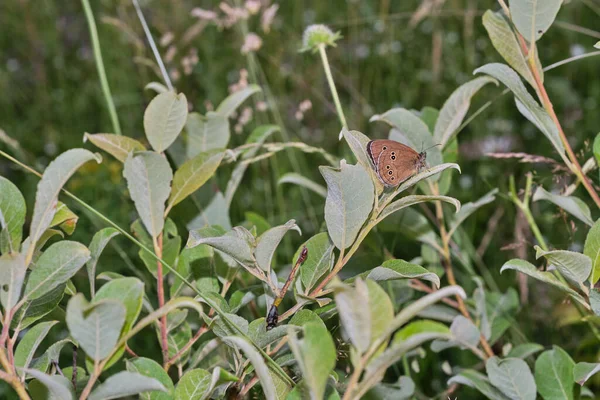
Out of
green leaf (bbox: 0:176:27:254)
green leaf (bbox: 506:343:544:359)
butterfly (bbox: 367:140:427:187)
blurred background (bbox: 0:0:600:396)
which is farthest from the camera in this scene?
blurred background (bbox: 0:0:600:396)

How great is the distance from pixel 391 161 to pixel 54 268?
37 cm

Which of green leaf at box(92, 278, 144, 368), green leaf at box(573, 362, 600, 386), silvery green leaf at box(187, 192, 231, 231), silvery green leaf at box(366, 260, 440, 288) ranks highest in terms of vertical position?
green leaf at box(92, 278, 144, 368)

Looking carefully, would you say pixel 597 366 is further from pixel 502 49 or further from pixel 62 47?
pixel 62 47

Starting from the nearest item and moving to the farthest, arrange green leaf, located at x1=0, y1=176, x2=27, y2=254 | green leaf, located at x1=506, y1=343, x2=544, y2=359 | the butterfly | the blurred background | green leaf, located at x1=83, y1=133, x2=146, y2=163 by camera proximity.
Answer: green leaf, located at x1=0, y1=176, x2=27, y2=254
the butterfly
green leaf, located at x1=83, y1=133, x2=146, y2=163
green leaf, located at x1=506, y1=343, x2=544, y2=359
the blurred background

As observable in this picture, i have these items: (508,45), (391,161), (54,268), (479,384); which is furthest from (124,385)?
(508,45)

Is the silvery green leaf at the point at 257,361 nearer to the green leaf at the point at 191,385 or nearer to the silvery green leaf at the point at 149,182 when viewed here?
the green leaf at the point at 191,385

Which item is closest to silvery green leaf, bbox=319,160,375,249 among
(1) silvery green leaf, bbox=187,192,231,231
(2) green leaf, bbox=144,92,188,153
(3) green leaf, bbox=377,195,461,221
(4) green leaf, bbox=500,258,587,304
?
(3) green leaf, bbox=377,195,461,221

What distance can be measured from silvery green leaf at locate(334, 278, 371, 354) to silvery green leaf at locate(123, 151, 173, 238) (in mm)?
353

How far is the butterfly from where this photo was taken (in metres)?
0.78

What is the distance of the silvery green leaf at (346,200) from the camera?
0.72 metres

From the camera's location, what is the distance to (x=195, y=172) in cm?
89

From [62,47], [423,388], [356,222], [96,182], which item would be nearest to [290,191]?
[96,182]

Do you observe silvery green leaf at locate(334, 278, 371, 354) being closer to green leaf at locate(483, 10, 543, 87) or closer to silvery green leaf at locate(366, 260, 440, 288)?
silvery green leaf at locate(366, 260, 440, 288)

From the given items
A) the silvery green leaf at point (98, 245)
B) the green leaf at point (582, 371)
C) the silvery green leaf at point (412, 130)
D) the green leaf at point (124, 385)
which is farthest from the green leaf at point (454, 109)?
the green leaf at point (124, 385)
